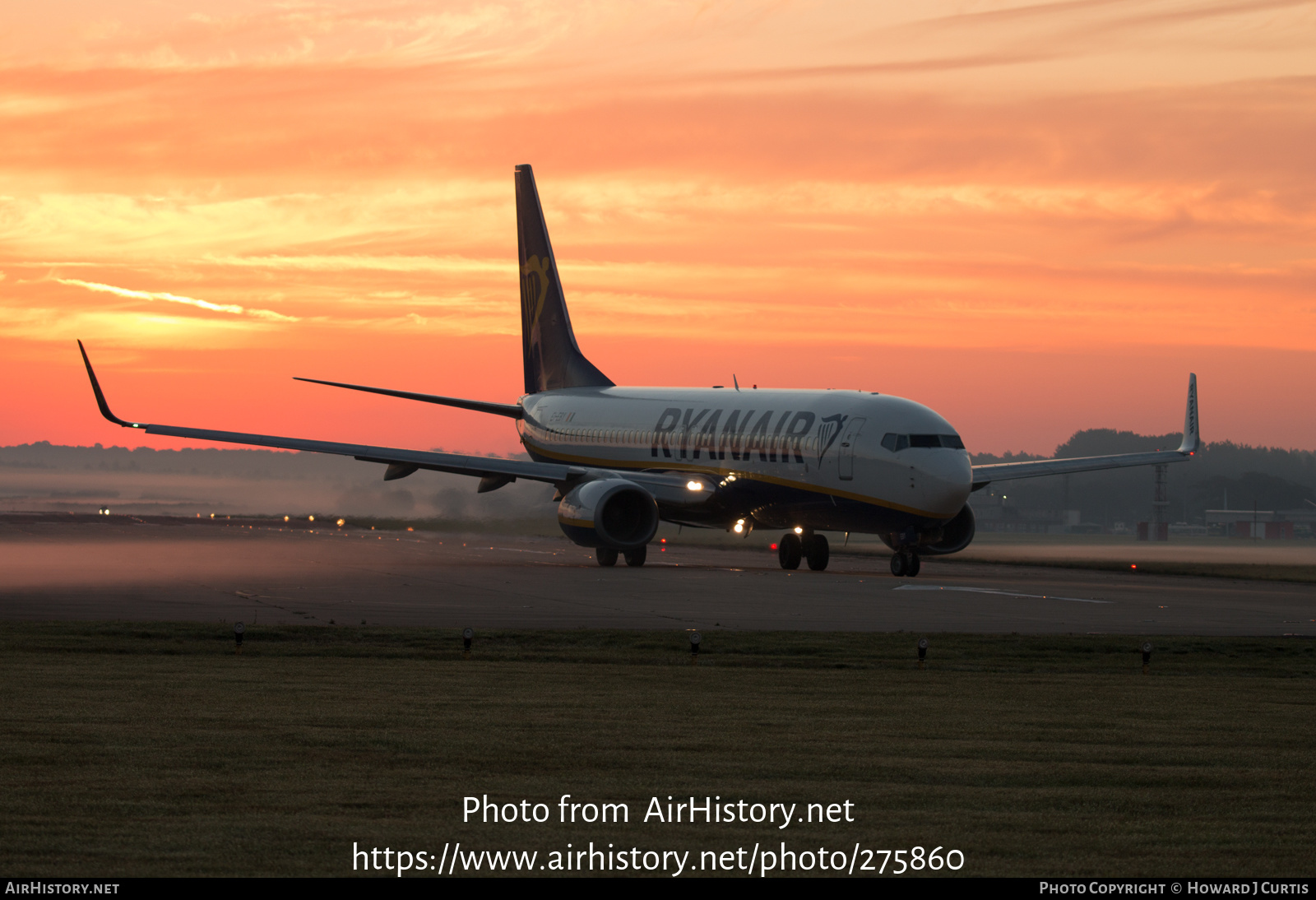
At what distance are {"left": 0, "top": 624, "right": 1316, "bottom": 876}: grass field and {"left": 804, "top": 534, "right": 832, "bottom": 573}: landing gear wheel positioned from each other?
22.1 meters

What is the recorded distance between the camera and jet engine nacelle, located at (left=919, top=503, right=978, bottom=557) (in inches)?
1677

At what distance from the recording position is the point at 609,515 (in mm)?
42844

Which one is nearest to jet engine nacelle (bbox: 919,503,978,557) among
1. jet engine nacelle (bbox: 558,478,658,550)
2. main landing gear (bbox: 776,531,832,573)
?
main landing gear (bbox: 776,531,832,573)

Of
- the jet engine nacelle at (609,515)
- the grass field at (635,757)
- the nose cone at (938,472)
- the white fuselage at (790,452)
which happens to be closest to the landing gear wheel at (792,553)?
the white fuselage at (790,452)

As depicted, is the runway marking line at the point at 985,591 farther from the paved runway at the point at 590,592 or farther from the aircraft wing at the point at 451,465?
the aircraft wing at the point at 451,465

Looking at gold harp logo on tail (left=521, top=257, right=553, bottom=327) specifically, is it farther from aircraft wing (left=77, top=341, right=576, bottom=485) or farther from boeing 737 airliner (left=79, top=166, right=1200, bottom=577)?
aircraft wing (left=77, top=341, right=576, bottom=485)

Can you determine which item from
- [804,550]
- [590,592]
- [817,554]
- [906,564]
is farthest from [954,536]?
[590,592]

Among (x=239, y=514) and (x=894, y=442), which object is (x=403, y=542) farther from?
(x=239, y=514)

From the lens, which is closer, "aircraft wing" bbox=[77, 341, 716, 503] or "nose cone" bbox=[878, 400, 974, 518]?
"nose cone" bbox=[878, 400, 974, 518]

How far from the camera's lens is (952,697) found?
16.0 metres
